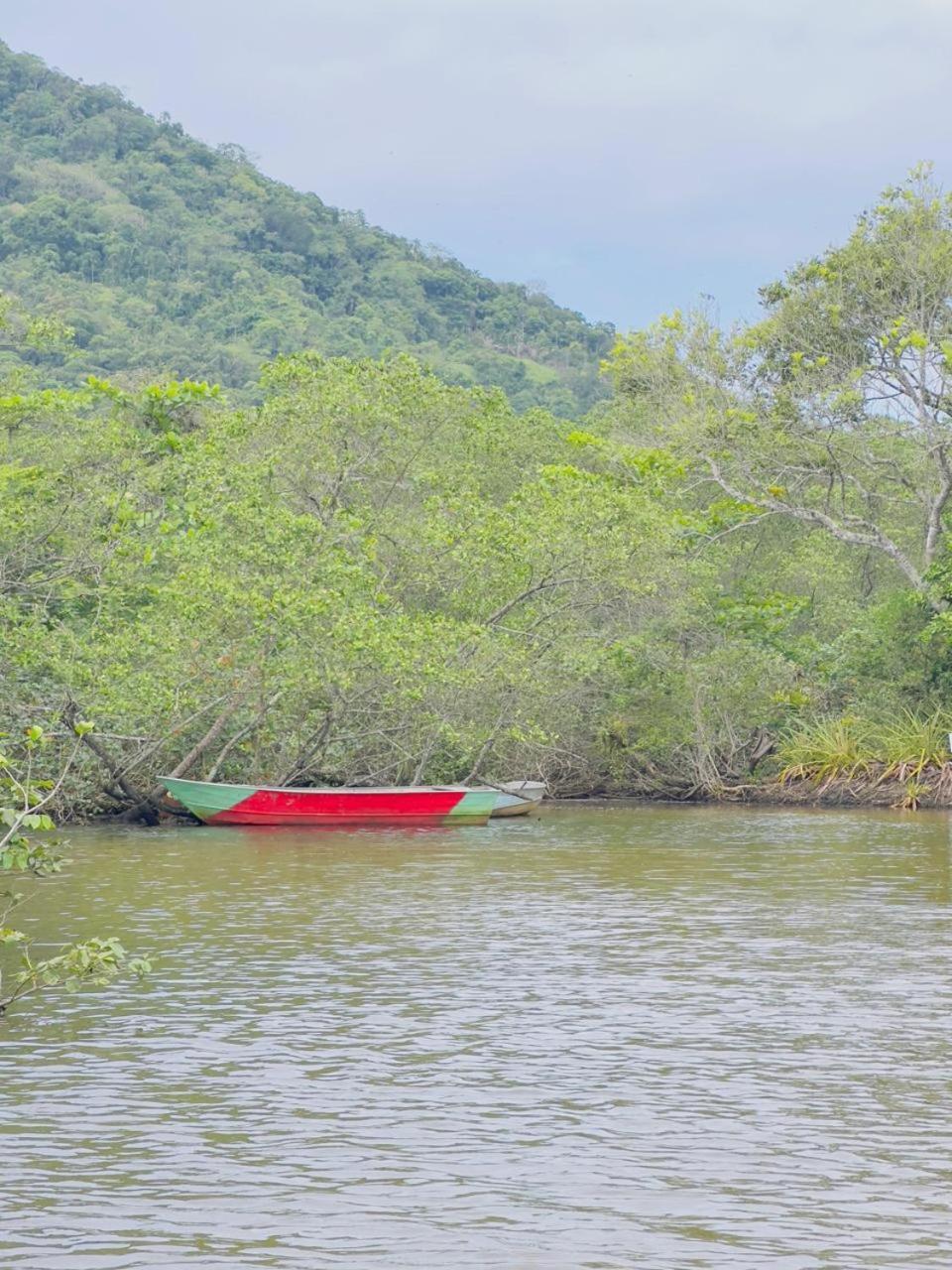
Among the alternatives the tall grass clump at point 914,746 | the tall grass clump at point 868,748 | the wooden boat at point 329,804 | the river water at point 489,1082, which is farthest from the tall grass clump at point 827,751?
the river water at point 489,1082

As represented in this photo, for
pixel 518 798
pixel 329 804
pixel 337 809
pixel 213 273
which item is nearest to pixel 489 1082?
pixel 329 804

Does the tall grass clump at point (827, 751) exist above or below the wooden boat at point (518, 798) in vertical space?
above

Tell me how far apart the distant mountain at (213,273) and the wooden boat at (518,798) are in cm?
3322

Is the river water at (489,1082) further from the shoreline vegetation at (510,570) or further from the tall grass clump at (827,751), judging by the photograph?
the tall grass clump at (827,751)

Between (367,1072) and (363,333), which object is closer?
(367,1072)

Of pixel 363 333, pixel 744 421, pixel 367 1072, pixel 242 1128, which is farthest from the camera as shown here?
pixel 363 333

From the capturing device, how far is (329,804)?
2867 cm

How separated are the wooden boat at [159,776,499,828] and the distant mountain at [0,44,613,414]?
1386 inches

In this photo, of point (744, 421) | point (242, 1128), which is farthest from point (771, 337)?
point (242, 1128)

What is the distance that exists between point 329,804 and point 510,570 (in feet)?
18.0

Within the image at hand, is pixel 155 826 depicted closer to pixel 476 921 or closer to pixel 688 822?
pixel 688 822

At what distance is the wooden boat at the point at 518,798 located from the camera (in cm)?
3116

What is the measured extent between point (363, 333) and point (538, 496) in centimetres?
4344

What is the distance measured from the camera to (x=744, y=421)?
34.5 meters
